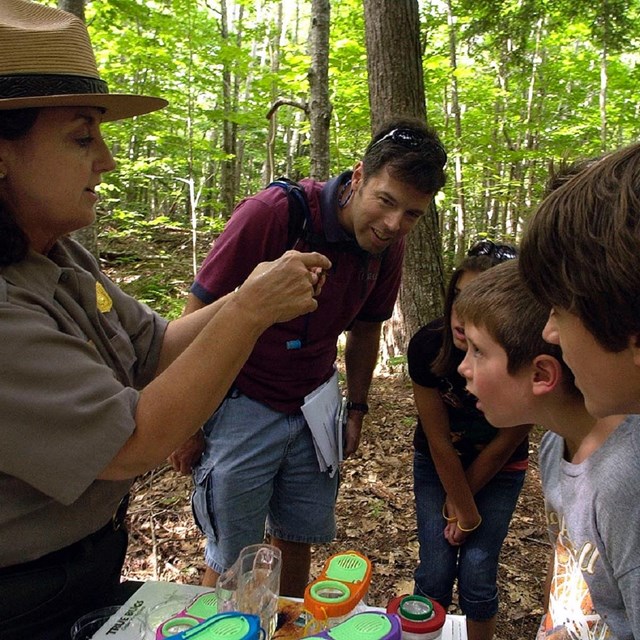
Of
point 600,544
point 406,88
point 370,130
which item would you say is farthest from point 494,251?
point 370,130

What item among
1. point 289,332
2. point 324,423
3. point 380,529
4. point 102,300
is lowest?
point 380,529

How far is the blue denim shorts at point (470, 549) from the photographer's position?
226 cm

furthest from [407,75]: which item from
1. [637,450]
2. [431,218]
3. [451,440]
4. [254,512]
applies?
[637,450]

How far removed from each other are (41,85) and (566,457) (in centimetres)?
170

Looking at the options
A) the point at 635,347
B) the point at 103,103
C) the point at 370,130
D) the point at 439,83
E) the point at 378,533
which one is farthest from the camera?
the point at 439,83

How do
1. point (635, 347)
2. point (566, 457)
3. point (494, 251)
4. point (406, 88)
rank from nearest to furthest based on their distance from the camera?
point (635, 347), point (566, 457), point (494, 251), point (406, 88)

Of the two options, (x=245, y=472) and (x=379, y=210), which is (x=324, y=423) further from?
(x=379, y=210)

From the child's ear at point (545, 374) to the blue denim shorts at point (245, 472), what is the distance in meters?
1.13

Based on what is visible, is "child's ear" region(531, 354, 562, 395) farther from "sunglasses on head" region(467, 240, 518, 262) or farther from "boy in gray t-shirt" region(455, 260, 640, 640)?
"sunglasses on head" region(467, 240, 518, 262)

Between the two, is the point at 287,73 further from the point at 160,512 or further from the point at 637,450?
the point at 637,450

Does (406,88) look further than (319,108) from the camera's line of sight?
No

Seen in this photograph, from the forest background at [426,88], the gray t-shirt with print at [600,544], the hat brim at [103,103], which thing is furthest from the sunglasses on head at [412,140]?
the forest background at [426,88]

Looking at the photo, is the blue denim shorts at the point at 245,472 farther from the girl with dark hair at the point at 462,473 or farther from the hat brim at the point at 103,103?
the hat brim at the point at 103,103

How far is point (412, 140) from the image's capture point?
92.1 inches
